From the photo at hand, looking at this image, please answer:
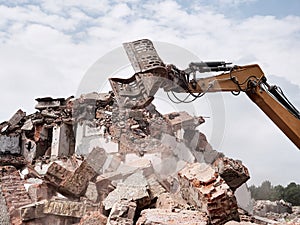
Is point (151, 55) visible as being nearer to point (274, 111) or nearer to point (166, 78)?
point (166, 78)

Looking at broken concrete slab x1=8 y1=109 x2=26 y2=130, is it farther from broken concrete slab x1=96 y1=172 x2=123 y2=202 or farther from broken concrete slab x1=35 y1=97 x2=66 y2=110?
broken concrete slab x1=96 y1=172 x2=123 y2=202

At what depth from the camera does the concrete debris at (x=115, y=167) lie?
5262 mm

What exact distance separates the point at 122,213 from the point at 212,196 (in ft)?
3.59

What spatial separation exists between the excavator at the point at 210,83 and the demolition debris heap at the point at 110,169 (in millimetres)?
1122

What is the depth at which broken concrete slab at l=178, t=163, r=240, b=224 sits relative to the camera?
16.3 feet

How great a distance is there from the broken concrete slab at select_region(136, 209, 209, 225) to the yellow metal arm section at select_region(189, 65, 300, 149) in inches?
96.0

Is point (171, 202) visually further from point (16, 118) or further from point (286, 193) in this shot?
point (286, 193)

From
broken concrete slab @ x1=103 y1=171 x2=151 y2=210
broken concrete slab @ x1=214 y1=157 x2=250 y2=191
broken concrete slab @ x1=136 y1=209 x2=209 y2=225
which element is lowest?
broken concrete slab @ x1=136 y1=209 x2=209 y2=225

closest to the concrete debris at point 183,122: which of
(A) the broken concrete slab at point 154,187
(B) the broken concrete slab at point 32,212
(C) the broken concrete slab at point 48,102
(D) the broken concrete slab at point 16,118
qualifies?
(C) the broken concrete slab at point 48,102

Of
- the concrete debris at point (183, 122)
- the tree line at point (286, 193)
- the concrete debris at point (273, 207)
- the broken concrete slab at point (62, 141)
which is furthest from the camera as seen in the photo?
the tree line at point (286, 193)

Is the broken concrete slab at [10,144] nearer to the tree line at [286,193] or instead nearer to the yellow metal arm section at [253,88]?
the yellow metal arm section at [253,88]

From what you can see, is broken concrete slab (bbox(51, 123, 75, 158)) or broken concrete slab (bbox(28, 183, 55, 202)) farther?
broken concrete slab (bbox(51, 123, 75, 158))

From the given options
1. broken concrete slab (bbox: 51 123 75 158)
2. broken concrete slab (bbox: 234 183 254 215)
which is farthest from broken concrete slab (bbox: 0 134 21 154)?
broken concrete slab (bbox: 234 183 254 215)

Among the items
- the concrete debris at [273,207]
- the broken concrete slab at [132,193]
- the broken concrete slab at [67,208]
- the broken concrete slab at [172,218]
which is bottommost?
the concrete debris at [273,207]
